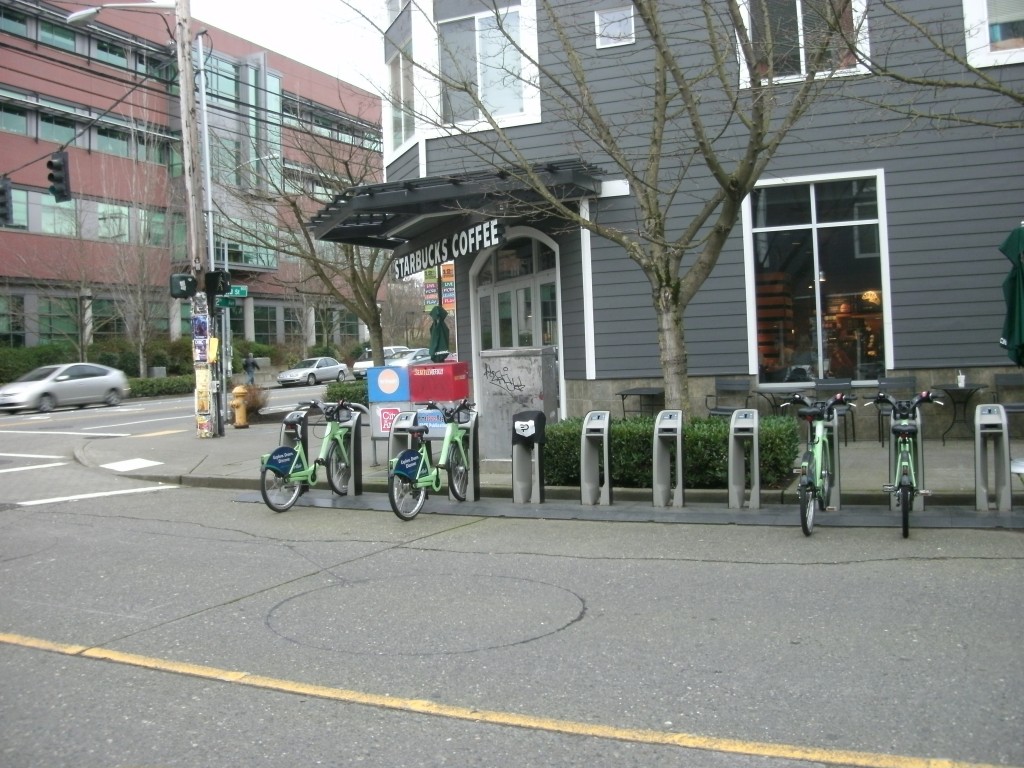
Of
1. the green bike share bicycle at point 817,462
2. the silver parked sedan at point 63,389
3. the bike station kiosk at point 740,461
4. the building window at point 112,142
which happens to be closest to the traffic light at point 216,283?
the bike station kiosk at point 740,461

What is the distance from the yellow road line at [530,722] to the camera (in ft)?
11.7

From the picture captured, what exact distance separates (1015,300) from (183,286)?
43.8ft

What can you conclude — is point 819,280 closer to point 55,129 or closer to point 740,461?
point 740,461

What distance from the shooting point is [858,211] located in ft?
43.0

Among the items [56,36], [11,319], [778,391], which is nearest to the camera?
[778,391]

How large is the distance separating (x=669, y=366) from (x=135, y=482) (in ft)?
26.0

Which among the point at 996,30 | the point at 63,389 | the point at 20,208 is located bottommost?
the point at 63,389

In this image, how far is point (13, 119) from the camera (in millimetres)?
38250

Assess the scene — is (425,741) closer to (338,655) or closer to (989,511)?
(338,655)

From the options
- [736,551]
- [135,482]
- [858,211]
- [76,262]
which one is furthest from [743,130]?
[76,262]

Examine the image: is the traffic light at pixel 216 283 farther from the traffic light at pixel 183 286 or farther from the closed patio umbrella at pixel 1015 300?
the closed patio umbrella at pixel 1015 300

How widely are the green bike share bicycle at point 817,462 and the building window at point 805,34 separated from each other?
348cm

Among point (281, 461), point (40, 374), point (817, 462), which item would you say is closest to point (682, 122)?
point (817, 462)

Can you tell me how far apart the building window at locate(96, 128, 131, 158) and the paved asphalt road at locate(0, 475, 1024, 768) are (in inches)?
1489
